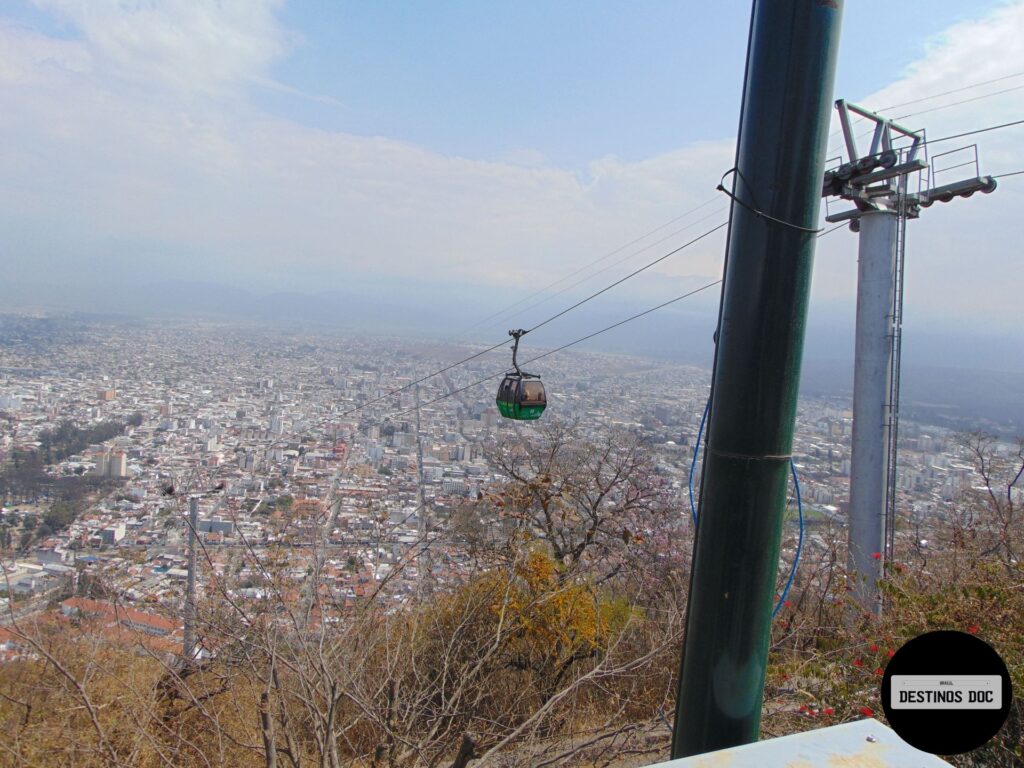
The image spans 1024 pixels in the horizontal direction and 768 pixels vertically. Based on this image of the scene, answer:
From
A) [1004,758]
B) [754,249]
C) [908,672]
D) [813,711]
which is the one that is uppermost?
[754,249]

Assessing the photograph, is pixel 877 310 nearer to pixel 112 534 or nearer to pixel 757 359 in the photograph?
pixel 757 359

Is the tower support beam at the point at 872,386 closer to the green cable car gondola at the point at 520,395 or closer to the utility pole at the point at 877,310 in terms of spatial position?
the utility pole at the point at 877,310

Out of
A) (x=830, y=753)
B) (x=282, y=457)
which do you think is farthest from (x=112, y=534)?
(x=830, y=753)

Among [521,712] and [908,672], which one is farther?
[521,712]

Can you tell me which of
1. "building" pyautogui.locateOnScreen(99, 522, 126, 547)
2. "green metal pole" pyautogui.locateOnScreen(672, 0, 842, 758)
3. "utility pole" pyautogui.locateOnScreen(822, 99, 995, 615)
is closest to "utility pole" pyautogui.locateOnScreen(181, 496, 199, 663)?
"building" pyautogui.locateOnScreen(99, 522, 126, 547)

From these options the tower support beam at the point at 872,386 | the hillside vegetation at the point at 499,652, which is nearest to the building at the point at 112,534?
the hillside vegetation at the point at 499,652

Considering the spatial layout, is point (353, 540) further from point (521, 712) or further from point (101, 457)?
point (101, 457)

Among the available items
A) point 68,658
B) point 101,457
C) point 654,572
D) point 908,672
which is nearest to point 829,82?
point 908,672
